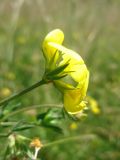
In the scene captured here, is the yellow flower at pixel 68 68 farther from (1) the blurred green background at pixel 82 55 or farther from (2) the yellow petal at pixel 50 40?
(1) the blurred green background at pixel 82 55

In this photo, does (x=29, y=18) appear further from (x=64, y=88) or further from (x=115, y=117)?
(x=64, y=88)

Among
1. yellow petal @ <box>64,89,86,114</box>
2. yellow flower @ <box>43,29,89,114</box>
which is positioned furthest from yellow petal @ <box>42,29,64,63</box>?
yellow petal @ <box>64,89,86,114</box>

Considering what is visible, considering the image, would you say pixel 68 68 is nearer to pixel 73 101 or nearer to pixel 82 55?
pixel 73 101

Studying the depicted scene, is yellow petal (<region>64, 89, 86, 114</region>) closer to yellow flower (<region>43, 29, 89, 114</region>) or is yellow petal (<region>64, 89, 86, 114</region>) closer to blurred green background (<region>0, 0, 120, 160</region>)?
yellow flower (<region>43, 29, 89, 114</region>)

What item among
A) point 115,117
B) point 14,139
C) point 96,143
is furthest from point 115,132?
point 14,139

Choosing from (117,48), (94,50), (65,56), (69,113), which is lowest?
(117,48)

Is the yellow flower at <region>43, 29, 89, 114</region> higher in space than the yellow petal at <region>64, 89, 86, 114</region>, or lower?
higher
